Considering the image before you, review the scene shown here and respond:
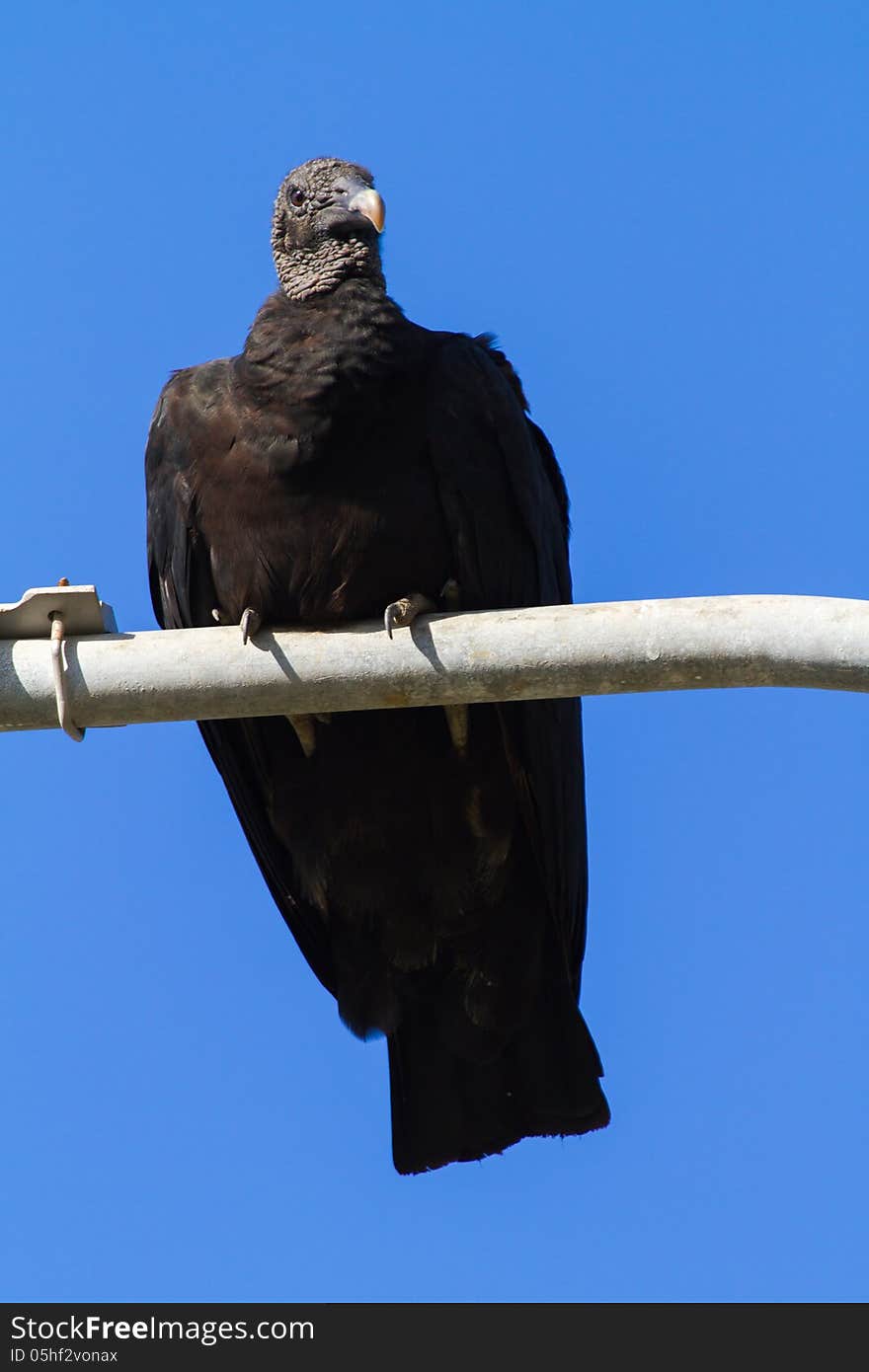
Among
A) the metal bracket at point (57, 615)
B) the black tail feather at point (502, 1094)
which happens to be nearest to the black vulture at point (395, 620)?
the black tail feather at point (502, 1094)

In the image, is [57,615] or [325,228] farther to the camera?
[325,228]

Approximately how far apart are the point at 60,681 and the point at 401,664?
573 millimetres

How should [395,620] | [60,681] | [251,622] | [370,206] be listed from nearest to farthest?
[60,681]
[395,620]
[251,622]
[370,206]

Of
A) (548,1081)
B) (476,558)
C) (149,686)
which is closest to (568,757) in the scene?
(476,558)

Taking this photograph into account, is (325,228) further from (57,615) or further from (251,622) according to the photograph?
(57,615)

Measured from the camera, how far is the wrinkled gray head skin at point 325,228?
13.9 feet

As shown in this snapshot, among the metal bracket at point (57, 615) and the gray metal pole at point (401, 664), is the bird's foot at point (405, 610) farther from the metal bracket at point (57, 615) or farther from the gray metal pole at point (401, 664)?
the metal bracket at point (57, 615)

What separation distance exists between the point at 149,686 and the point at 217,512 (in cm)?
116

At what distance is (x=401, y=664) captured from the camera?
9.66 ft

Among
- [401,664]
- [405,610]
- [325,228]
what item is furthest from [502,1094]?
[325,228]

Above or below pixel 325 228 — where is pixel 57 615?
below

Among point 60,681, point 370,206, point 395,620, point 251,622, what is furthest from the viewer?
point 370,206

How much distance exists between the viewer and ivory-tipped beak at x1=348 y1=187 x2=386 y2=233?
4270 millimetres

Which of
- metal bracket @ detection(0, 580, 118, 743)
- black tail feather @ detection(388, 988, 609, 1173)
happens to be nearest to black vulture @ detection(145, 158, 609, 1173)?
black tail feather @ detection(388, 988, 609, 1173)
